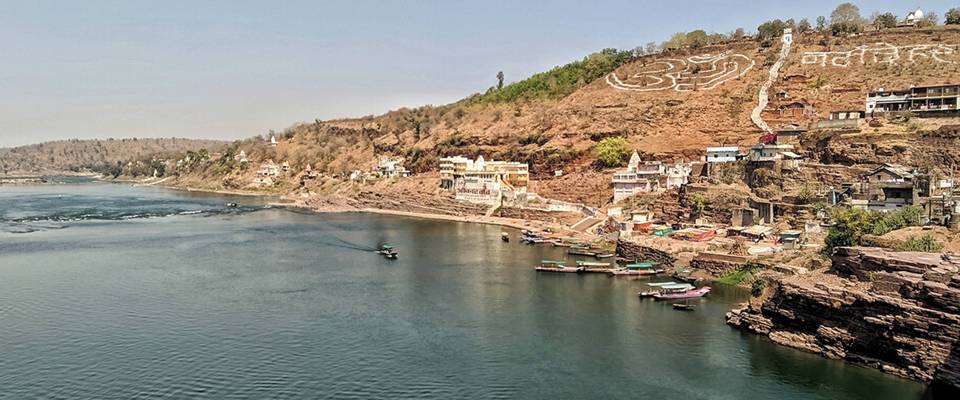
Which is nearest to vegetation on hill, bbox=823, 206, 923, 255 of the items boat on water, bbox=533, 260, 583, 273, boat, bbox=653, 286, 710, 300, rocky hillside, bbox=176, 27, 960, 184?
boat, bbox=653, 286, 710, 300

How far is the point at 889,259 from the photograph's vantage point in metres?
25.5

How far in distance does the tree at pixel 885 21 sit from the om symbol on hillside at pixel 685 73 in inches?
598

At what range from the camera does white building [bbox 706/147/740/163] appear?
6112 cm

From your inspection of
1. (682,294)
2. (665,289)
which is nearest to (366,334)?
(665,289)

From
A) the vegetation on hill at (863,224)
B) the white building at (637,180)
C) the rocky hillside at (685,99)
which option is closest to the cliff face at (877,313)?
the vegetation on hill at (863,224)

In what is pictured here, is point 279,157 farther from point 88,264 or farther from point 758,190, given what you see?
point 758,190

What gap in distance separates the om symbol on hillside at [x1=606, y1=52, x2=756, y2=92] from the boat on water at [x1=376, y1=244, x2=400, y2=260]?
47105 mm

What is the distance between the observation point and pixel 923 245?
97.7 feet

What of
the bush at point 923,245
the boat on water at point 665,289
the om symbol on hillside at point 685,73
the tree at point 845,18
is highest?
the tree at point 845,18

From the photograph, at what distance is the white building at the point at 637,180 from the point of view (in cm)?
6525

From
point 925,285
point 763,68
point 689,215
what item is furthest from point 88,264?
point 763,68

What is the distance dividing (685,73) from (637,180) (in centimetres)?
2949

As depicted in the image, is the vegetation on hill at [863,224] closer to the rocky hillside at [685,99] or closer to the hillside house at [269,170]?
the rocky hillside at [685,99]

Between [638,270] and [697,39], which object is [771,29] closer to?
[697,39]
